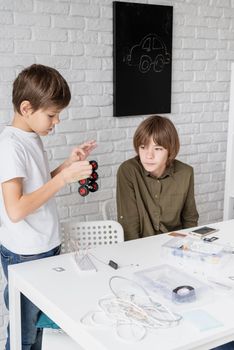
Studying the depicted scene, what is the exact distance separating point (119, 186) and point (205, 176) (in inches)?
42.8

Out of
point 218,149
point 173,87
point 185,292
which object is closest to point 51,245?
point 185,292

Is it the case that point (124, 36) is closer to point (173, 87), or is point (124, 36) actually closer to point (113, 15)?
point (113, 15)

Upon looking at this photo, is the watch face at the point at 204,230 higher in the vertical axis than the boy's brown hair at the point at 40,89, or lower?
lower

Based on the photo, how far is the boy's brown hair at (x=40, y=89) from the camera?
160 centimetres

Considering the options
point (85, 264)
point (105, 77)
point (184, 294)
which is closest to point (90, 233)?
point (85, 264)

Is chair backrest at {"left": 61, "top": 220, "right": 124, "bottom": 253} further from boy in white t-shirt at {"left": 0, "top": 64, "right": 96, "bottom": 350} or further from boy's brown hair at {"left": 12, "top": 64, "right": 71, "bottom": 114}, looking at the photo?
boy's brown hair at {"left": 12, "top": 64, "right": 71, "bottom": 114}

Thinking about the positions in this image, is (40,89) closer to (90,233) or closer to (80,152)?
(80,152)

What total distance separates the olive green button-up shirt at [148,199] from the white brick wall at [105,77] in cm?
47

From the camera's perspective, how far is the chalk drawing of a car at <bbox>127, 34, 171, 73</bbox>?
260cm

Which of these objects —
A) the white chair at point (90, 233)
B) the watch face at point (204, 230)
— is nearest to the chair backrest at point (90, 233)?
the white chair at point (90, 233)

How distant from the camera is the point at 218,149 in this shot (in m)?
3.13

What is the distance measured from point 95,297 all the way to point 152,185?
0.86 meters

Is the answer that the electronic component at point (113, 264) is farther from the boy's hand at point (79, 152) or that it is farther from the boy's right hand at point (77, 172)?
the boy's hand at point (79, 152)

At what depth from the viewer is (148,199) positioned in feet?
7.00
